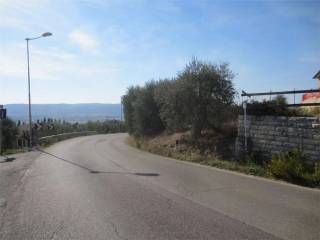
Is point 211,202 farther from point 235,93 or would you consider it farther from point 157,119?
point 157,119

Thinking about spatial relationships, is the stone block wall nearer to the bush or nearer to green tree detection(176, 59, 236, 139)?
the bush

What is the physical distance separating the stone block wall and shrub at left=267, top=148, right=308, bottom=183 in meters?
0.43

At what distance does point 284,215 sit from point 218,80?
42.4ft

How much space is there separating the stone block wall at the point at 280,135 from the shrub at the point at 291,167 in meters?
0.43

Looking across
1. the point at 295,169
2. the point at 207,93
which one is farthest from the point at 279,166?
the point at 207,93

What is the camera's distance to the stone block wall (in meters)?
13.8

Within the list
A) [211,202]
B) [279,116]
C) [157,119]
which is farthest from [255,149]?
[157,119]

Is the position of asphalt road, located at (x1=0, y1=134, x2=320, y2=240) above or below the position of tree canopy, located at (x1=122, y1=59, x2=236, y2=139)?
below

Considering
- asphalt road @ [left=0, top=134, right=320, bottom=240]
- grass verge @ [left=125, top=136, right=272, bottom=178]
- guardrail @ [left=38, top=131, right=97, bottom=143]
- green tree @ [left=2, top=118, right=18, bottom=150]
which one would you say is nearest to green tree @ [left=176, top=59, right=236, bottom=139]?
grass verge @ [left=125, top=136, right=272, bottom=178]

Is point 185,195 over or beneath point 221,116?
beneath

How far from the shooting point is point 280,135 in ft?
50.2

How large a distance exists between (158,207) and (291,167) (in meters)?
5.66

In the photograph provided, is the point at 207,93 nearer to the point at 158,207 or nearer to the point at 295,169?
the point at 295,169

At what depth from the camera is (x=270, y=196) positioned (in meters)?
10.4
